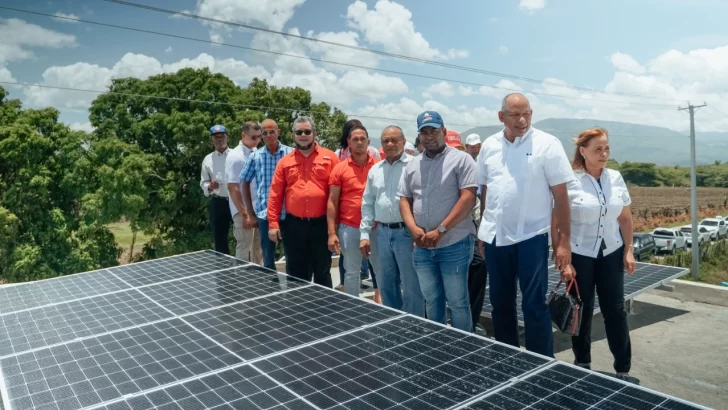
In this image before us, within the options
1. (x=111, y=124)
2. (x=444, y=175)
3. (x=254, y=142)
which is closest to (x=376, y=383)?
(x=444, y=175)

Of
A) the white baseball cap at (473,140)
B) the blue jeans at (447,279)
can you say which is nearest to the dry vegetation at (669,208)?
the white baseball cap at (473,140)

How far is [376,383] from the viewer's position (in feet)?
7.37

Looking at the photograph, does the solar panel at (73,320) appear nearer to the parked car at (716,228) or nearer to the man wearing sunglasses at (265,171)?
the man wearing sunglasses at (265,171)

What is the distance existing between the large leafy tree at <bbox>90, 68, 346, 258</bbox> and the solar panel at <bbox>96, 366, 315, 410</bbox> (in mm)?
22365

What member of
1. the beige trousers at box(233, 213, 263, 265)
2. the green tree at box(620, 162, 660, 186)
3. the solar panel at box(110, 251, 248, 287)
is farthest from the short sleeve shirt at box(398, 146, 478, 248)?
the green tree at box(620, 162, 660, 186)

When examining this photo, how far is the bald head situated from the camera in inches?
140

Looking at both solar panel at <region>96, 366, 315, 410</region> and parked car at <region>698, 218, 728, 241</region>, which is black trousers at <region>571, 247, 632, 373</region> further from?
parked car at <region>698, 218, 728, 241</region>

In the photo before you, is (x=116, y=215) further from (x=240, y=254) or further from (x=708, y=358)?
(x=708, y=358)

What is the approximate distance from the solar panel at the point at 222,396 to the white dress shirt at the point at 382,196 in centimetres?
231

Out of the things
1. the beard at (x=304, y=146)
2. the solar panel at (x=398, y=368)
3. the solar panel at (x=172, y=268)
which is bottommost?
the solar panel at (x=398, y=368)

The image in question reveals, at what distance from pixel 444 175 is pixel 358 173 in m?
1.31

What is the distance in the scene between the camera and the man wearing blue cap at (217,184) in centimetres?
710

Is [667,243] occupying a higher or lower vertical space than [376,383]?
lower

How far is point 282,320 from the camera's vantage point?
127 inches
